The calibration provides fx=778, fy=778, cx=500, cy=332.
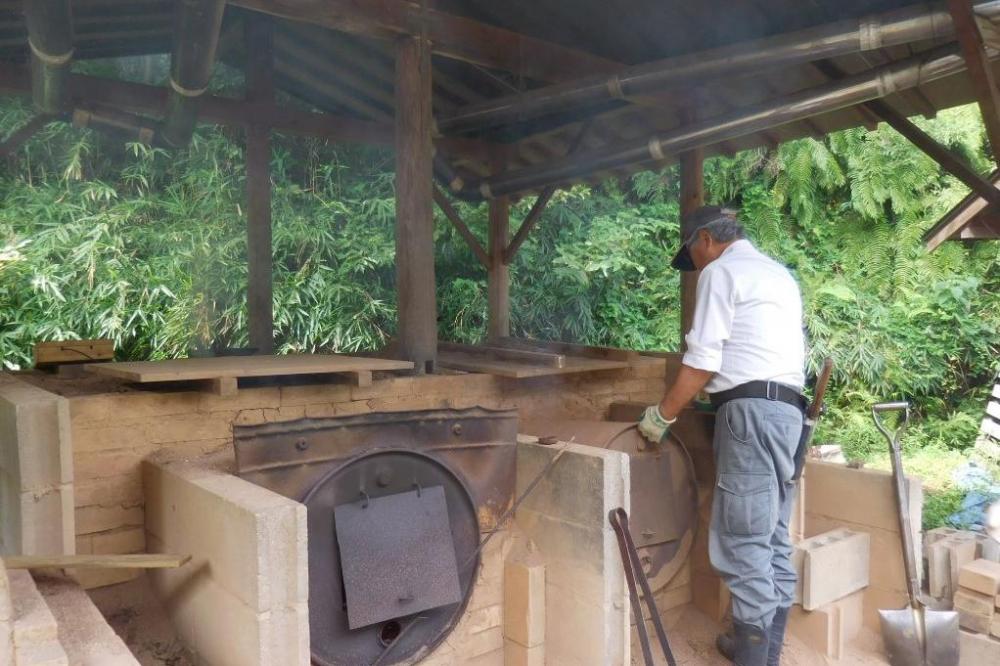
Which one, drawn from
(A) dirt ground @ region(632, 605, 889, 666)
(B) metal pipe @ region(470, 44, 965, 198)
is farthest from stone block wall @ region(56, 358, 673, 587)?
(B) metal pipe @ region(470, 44, 965, 198)

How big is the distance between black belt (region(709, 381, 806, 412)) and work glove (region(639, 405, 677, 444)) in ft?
0.96

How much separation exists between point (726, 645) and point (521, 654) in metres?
1.06

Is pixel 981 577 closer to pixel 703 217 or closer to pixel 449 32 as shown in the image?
pixel 703 217

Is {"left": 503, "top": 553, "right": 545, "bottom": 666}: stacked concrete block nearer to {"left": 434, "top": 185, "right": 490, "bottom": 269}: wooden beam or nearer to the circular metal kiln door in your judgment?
the circular metal kiln door

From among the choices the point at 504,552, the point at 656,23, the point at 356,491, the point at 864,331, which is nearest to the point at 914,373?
the point at 864,331

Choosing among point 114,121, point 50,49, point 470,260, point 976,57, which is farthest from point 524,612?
point 470,260

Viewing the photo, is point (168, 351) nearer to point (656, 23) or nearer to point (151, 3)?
point (151, 3)

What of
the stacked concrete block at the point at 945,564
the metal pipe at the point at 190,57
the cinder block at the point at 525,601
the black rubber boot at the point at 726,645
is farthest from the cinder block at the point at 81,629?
the stacked concrete block at the point at 945,564

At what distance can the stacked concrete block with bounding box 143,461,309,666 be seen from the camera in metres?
2.34

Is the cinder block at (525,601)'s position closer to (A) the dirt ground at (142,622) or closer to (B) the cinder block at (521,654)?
(B) the cinder block at (521,654)

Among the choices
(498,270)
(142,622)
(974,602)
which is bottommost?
(974,602)

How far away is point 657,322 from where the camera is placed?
39.5 feet

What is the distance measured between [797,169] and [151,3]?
9.07 meters

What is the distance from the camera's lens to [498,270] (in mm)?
7477
